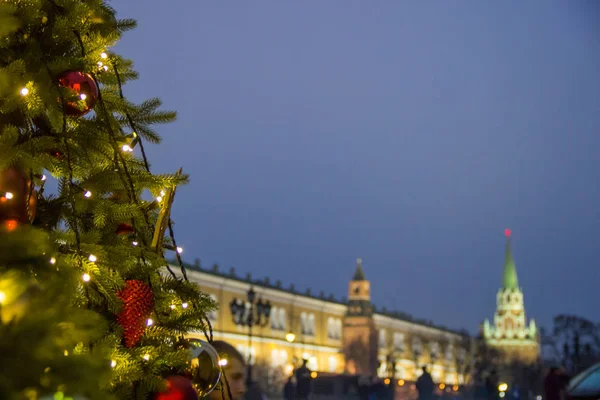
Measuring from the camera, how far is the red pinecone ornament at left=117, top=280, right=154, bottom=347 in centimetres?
308

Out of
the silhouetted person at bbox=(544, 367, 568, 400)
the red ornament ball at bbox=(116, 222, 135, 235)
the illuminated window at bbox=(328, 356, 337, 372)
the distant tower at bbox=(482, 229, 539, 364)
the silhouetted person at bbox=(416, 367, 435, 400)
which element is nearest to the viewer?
the red ornament ball at bbox=(116, 222, 135, 235)

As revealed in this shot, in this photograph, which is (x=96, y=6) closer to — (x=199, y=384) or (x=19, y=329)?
(x=199, y=384)

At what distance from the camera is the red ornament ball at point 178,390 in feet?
9.89

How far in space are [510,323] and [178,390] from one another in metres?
142

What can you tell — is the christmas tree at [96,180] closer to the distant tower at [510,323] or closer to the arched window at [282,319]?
the arched window at [282,319]

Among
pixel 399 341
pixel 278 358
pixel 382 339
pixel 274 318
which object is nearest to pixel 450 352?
pixel 399 341

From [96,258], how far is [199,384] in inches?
31.6

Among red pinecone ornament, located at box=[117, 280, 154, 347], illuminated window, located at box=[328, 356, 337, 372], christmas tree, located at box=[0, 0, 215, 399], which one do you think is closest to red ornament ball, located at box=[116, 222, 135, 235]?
christmas tree, located at box=[0, 0, 215, 399]

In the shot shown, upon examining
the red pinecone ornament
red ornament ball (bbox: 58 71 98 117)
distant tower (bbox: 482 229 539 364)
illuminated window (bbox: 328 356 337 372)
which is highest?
distant tower (bbox: 482 229 539 364)

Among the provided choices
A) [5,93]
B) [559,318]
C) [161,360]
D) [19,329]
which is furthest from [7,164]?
[559,318]

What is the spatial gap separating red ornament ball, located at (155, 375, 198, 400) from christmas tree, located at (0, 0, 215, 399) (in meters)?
0.06

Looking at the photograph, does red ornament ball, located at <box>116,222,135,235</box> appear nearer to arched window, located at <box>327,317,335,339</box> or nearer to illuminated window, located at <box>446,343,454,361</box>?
arched window, located at <box>327,317,335,339</box>

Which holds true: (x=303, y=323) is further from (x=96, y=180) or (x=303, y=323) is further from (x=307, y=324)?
(x=96, y=180)

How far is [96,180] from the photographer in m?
3.25
